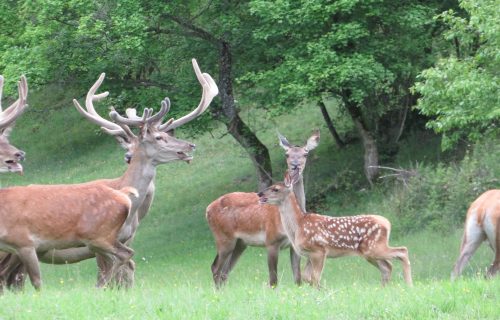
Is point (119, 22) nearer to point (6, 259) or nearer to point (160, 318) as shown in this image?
point (6, 259)

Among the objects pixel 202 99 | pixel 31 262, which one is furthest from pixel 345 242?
pixel 202 99

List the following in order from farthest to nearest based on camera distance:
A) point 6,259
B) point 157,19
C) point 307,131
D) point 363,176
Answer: point 307,131 → point 363,176 → point 157,19 → point 6,259

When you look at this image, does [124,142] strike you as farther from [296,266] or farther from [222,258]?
[296,266]

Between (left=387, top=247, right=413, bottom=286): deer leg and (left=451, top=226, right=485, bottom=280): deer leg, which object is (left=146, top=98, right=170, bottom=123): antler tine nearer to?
(left=387, top=247, right=413, bottom=286): deer leg

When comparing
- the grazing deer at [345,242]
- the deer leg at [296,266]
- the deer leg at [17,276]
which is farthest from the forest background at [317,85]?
the deer leg at [17,276]

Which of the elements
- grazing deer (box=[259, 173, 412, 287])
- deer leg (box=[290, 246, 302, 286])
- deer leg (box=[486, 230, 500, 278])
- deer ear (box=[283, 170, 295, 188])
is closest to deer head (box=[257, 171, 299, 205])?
deer ear (box=[283, 170, 295, 188])

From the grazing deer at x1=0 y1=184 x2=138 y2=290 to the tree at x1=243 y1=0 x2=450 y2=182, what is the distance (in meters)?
9.44

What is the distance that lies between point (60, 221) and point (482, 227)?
16.5 ft

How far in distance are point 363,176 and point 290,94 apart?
3990 millimetres

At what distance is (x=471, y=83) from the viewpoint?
16.5m

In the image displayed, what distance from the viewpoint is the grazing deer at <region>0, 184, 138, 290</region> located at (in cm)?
1114

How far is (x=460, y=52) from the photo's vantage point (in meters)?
22.5

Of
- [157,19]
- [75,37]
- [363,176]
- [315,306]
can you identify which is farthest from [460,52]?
[315,306]

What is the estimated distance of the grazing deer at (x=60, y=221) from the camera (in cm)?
1114
